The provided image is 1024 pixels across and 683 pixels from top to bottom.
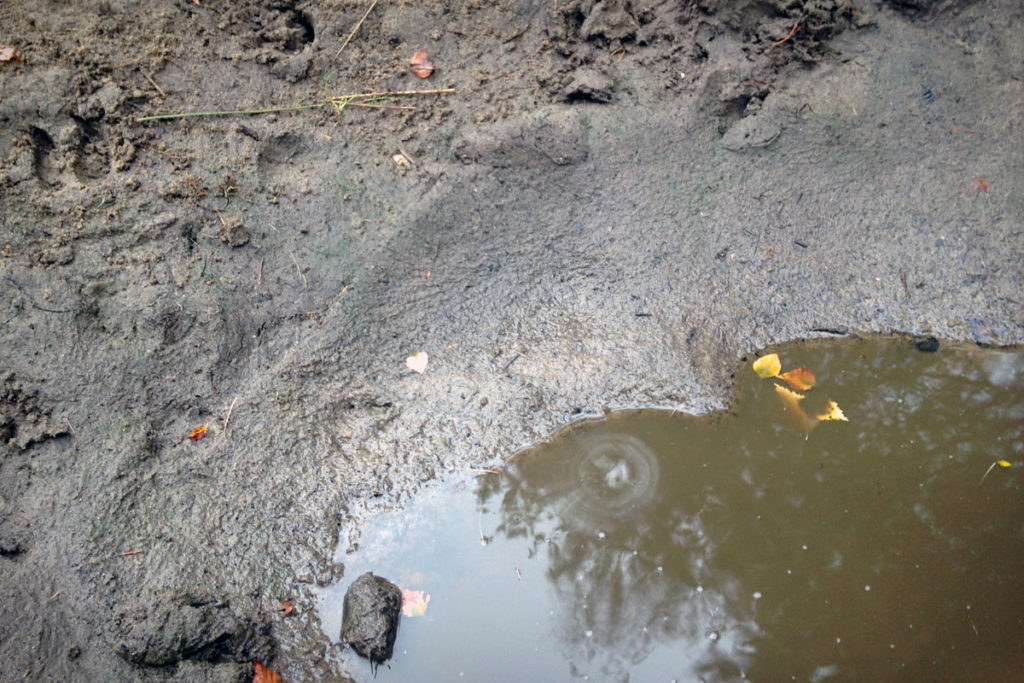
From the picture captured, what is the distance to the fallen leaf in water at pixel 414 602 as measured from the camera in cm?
263

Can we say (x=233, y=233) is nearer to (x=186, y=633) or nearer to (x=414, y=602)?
(x=186, y=633)

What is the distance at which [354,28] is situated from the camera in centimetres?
326

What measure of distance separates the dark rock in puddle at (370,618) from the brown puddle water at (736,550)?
0.06m

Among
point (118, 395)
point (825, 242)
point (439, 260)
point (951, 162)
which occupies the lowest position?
point (118, 395)

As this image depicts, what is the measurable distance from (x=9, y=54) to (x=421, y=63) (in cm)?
173

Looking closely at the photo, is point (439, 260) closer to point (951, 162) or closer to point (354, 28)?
point (354, 28)

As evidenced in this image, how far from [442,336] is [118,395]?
136 cm

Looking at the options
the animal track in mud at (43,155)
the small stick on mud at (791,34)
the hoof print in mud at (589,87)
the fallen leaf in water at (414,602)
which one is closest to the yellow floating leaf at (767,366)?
the hoof print in mud at (589,87)

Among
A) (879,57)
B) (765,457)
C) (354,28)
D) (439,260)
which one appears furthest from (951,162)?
(354,28)

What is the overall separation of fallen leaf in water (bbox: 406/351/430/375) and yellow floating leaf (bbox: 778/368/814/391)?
1.66m

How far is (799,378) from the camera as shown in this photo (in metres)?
3.18

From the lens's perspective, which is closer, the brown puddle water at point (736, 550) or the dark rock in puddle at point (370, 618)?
the dark rock in puddle at point (370, 618)

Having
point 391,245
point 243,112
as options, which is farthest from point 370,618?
point 243,112

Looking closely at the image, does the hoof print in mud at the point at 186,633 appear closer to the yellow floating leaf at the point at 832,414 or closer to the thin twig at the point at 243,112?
the thin twig at the point at 243,112
